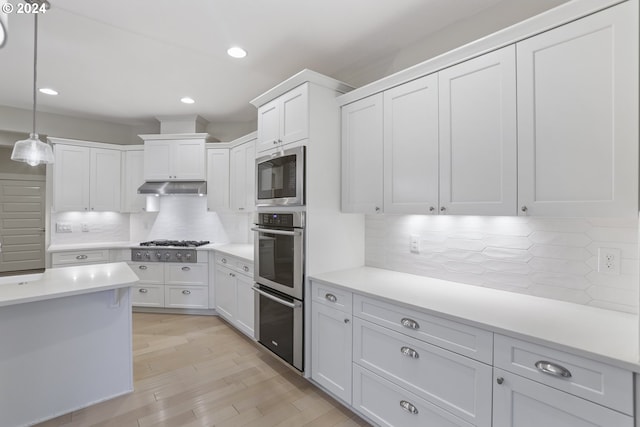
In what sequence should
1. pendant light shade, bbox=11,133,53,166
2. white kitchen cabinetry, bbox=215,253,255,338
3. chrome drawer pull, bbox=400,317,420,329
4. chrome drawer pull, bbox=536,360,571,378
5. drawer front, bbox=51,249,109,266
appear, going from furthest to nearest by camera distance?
drawer front, bbox=51,249,109,266
white kitchen cabinetry, bbox=215,253,255,338
pendant light shade, bbox=11,133,53,166
chrome drawer pull, bbox=400,317,420,329
chrome drawer pull, bbox=536,360,571,378

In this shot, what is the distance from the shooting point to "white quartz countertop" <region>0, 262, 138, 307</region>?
1837 mm

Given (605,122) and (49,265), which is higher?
(605,122)

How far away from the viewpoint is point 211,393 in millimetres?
2381

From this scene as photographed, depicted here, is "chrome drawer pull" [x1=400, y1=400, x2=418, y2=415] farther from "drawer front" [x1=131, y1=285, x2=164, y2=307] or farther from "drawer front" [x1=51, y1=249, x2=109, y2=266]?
"drawer front" [x1=51, y1=249, x2=109, y2=266]

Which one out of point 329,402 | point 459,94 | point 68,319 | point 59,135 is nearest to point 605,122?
A: point 459,94

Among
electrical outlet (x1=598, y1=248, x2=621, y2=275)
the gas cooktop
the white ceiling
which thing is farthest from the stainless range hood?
electrical outlet (x1=598, y1=248, x2=621, y2=275)

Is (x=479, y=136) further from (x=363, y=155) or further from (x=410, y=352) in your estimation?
(x=410, y=352)

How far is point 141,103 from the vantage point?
3994 mm

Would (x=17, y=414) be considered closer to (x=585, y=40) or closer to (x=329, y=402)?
(x=329, y=402)

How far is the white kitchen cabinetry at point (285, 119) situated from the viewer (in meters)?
2.40

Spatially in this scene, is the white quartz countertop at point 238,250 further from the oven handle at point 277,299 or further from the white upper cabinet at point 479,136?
the white upper cabinet at point 479,136

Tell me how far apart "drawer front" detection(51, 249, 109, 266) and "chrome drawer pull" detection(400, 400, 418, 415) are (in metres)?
4.25

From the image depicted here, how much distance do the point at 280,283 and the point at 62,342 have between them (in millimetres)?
1613

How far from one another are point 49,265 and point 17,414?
265 cm
